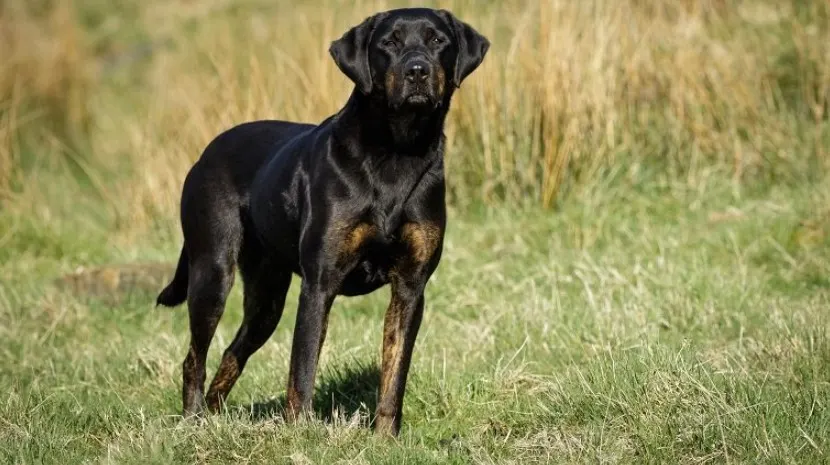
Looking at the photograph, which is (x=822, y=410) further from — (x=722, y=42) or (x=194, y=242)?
(x=722, y=42)

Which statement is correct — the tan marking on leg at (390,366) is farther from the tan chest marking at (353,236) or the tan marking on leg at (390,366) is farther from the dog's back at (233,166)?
the dog's back at (233,166)

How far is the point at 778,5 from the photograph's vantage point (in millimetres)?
10883

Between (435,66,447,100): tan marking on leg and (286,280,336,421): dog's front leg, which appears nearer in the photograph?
(286,280,336,421): dog's front leg

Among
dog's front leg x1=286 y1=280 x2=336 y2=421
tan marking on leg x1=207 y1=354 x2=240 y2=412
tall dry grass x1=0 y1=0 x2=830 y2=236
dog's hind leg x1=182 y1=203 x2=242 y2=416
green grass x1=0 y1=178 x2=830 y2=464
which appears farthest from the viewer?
tall dry grass x1=0 y1=0 x2=830 y2=236

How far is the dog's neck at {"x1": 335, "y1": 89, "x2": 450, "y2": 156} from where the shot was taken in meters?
4.86

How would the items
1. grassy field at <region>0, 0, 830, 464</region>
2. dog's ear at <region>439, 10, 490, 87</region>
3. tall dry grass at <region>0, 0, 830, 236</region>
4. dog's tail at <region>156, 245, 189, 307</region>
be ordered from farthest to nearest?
tall dry grass at <region>0, 0, 830, 236</region>, dog's tail at <region>156, 245, 189, 307</region>, dog's ear at <region>439, 10, 490, 87</region>, grassy field at <region>0, 0, 830, 464</region>

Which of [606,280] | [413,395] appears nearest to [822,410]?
[413,395]

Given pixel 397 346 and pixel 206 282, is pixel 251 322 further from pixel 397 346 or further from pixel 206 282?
pixel 397 346

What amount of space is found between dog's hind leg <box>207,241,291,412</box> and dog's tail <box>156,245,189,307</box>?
330mm

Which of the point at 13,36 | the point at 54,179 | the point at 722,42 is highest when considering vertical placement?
the point at 722,42

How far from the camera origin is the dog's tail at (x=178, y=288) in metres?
5.87

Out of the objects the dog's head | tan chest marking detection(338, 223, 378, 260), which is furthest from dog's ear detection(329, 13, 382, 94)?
tan chest marking detection(338, 223, 378, 260)

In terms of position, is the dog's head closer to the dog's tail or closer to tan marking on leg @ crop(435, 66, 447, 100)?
tan marking on leg @ crop(435, 66, 447, 100)

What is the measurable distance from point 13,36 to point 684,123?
9.15 metres
